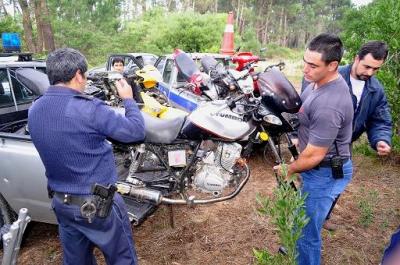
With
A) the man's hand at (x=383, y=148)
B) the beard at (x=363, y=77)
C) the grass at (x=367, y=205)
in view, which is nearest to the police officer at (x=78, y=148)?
the man's hand at (x=383, y=148)

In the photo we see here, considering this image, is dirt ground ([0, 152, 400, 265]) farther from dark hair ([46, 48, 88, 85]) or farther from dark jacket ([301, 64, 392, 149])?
dark hair ([46, 48, 88, 85])

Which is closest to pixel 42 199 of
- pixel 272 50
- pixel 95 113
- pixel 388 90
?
pixel 95 113

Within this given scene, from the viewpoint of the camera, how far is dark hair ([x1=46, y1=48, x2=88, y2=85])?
201 centimetres

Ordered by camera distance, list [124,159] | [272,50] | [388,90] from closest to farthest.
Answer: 1. [124,159]
2. [388,90]
3. [272,50]

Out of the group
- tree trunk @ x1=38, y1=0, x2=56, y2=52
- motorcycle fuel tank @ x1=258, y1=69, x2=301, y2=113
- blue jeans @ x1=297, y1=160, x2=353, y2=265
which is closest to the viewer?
blue jeans @ x1=297, y1=160, x2=353, y2=265

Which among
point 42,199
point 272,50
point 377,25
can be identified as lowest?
point 272,50

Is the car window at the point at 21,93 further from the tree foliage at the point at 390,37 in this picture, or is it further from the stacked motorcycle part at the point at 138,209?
the tree foliage at the point at 390,37

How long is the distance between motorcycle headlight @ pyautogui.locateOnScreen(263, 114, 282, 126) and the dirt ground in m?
1.04

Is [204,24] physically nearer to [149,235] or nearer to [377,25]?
[377,25]

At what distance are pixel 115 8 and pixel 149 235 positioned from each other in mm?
23444

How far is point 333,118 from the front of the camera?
2.09 meters

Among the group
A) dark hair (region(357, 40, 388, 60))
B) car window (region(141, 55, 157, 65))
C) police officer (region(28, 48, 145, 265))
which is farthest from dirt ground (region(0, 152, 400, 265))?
car window (region(141, 55, 157, 65))

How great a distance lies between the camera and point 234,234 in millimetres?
3559

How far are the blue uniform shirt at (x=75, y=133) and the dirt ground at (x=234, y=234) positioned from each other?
1.35 metres
